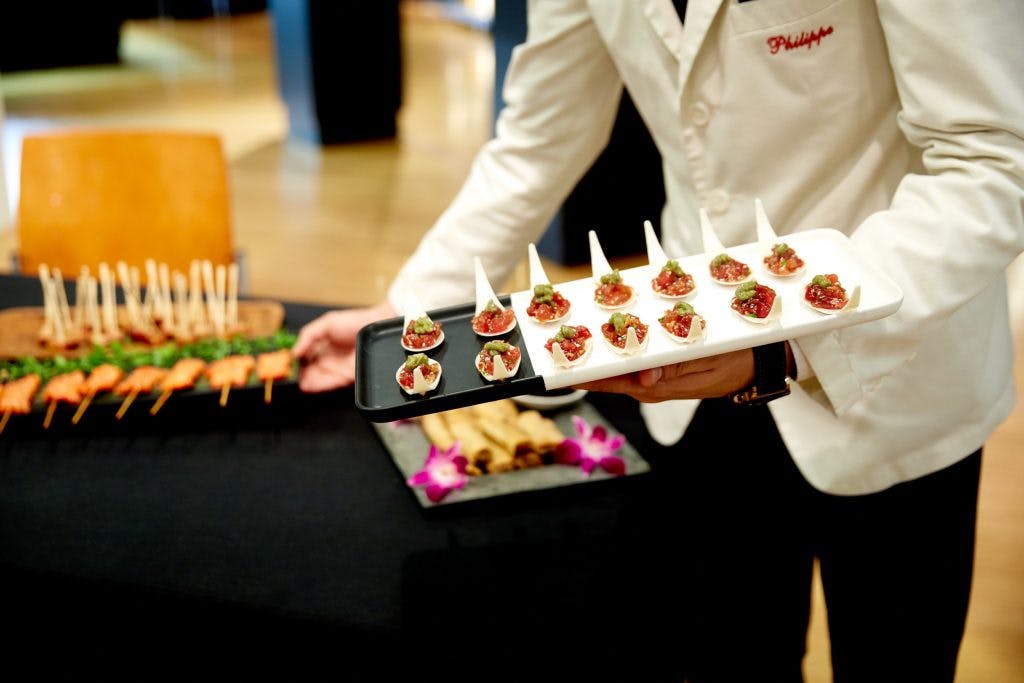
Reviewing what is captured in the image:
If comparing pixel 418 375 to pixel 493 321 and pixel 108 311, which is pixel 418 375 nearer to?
pixel 493 321

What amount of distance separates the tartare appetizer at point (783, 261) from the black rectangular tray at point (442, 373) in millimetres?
326

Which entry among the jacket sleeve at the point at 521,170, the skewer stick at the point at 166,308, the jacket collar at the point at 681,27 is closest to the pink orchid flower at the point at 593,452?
the jacket sleeve at the point at 521,170

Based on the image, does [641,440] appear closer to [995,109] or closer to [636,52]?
[636,52]

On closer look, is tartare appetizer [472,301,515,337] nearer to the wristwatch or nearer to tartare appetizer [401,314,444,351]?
tartare appetizer [401,314,444,351]

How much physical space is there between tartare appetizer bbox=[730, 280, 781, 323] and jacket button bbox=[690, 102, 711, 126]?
0.91 feet

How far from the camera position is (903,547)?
129cm

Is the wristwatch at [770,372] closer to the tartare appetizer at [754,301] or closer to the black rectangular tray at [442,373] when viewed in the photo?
the tartare appetizer at [754,301]

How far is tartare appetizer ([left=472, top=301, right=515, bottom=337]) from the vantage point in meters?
1.15

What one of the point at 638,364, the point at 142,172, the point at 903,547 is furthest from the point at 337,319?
the point at 142,172

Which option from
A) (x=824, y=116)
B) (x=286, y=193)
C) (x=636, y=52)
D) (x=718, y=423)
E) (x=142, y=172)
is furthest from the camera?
(x=286, y=193)

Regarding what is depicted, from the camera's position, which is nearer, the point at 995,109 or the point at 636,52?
the point at 995,109

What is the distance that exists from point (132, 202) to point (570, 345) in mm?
1959

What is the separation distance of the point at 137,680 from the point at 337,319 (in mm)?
618

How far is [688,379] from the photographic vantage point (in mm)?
1067
